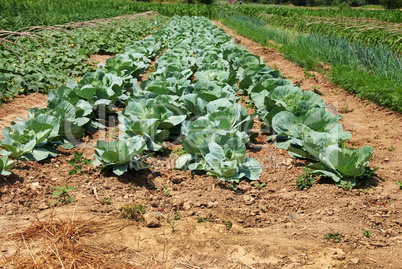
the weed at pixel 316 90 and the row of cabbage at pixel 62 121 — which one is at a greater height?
the row of cabbage at pixel 62 121

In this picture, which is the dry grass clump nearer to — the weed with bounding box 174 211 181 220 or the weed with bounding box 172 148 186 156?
the weed with bounding box 174 211 181 220

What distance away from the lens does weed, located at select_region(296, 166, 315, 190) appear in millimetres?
3281

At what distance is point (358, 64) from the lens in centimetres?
691

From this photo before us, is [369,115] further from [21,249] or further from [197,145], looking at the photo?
[21,249]

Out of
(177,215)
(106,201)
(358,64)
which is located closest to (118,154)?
(106,201)

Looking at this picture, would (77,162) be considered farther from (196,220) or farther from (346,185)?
(346,185)

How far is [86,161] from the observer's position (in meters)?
3.52

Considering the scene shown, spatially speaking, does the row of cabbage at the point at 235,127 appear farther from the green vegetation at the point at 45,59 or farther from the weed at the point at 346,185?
the green vegetation at the point at 45,59

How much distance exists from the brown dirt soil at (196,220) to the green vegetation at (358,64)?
6.41ft

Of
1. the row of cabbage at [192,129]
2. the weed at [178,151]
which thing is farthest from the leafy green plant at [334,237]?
the weed at [178,151]

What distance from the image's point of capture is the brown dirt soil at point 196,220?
89.7 inches

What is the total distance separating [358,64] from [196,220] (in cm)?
567

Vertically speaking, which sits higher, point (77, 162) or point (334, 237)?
point (77, 162)

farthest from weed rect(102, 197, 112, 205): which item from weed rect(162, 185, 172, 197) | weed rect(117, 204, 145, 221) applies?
weed rect(162, 185, 172, 197)
